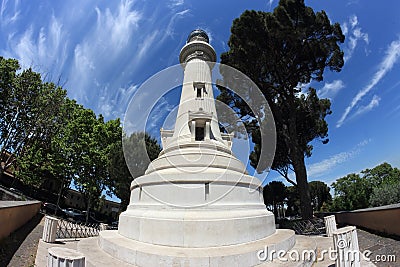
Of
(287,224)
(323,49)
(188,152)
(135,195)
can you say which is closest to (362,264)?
(188,152)

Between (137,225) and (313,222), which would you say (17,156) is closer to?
(137,225)

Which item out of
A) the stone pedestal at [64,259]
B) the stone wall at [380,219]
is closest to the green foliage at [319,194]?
the stone wall at [380,219]

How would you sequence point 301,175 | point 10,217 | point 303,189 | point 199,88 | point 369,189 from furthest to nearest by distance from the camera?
point 369,189, point 301,175, point 303,189, point 199,88, point 10,217

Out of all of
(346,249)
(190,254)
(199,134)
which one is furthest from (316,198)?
(190,254)

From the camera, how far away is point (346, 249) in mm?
5727

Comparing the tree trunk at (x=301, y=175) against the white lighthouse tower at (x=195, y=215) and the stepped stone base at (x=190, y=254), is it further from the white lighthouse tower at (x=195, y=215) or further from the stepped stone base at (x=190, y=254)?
the stepped stone base at (x=190, y=254)

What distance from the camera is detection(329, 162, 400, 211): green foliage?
68.6ft

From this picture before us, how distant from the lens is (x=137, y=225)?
24.8ft

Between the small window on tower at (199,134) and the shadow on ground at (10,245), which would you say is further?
the small window on tower at (199,134)

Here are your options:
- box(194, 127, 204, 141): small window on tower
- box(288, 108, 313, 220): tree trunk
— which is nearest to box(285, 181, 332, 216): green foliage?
box(288, 108, 313, 220): tree trunk

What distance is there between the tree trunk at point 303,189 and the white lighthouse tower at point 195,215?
28.0 feet

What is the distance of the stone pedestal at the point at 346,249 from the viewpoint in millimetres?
5637

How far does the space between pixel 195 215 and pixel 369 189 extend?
28.1 m

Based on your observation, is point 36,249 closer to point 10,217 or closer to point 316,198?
point 10,217
